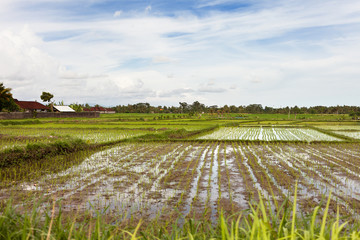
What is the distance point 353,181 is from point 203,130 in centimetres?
1534

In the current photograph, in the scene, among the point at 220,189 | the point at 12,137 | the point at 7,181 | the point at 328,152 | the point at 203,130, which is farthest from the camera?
the point at 203,130

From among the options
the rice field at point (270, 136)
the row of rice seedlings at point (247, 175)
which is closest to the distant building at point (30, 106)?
the rice field at point (270, 136)

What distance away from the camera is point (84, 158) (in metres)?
9.55

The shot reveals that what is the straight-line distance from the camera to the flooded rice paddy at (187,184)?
15.5 ft

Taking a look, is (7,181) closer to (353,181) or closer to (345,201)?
(345,201)

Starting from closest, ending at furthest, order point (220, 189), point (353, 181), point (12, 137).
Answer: point (220, 189), point (353, 181), point (12, 137)

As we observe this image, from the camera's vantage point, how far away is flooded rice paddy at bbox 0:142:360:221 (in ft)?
15.5

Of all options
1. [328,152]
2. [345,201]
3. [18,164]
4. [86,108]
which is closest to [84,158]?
[18,164]

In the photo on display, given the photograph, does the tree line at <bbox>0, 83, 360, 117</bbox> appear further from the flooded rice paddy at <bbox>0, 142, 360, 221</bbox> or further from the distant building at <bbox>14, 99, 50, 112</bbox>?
the flooded rice paddy at <bbox>0, 142, 360, 221</bbox>

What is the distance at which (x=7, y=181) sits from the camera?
6238 millimetres

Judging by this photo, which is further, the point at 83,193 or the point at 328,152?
the point at 328,152

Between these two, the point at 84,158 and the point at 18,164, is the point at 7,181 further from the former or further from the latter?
the point at 84,158

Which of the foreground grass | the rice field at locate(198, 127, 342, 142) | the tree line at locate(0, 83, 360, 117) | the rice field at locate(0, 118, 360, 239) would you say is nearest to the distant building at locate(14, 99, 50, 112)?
the tree line at locate(0, 83, 360, 117)

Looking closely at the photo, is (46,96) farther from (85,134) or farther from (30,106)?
(85,134)
